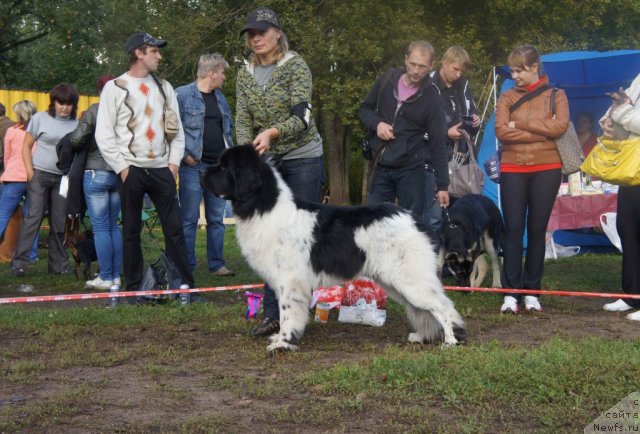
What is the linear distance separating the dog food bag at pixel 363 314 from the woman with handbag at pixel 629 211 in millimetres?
2151

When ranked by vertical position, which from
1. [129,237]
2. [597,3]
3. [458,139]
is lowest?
[129,237]

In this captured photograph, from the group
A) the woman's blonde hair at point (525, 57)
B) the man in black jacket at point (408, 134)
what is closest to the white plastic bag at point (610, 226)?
the woman's blonde hair at point (525, 57)

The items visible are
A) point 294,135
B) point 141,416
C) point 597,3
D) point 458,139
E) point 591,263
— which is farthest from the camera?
point 597,3

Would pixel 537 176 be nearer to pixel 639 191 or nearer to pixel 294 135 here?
pixel 639 191

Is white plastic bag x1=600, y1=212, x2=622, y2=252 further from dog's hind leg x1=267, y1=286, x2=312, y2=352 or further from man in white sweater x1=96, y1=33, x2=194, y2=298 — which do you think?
dog's hind leg x1=267, y1=286, x2=312, y2=352

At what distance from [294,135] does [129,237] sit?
223cm

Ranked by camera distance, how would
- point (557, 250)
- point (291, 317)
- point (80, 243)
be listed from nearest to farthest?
point (291, 317) → point (80, 243) → point (557, 250)

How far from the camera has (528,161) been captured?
6766mm

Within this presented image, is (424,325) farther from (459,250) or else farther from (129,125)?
(129,125)

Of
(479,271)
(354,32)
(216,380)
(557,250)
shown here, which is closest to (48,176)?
(479,271)

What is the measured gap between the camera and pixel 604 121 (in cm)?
700

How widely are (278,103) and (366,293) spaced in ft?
5.71

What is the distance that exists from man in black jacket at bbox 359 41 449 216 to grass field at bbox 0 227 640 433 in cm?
112

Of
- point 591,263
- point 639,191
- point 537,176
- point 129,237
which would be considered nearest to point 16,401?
point 129,237
